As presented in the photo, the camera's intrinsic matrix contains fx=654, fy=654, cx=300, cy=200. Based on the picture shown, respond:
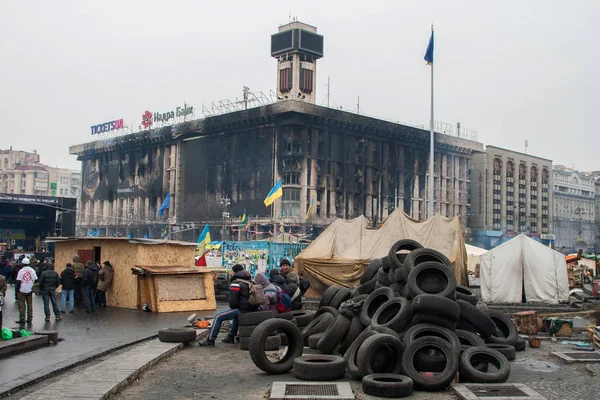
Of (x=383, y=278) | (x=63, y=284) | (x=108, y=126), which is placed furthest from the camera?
(x=108, y=126)

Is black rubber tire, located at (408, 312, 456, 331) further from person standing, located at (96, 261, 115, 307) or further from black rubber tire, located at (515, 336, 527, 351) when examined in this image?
person standing, located at (96, 261, 115, 307)

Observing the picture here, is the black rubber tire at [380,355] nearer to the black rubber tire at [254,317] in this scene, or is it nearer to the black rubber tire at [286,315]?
the black rubber tire at [254,317]

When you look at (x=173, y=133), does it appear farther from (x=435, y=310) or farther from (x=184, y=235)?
(x=435, y=310)

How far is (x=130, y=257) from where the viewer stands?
23.4m

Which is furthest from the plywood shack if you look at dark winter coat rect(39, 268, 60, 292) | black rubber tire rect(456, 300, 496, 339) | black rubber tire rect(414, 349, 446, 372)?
black rubber tire rect(414, 349, 446, 372)

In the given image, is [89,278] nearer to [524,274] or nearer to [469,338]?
[469,338]

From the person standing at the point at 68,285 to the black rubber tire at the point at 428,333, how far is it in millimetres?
13575

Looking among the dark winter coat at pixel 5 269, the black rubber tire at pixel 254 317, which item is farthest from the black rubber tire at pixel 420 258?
the dark winter coat at pixel 5 269

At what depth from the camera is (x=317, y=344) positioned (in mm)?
13367

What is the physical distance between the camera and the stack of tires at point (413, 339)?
10219 millimetres

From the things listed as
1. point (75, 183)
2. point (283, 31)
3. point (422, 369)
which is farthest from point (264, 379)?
point (75, 183)

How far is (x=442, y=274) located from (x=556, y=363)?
113 inches

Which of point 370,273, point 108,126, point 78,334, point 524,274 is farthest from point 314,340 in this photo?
point 108,126

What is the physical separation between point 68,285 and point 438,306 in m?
14.1
